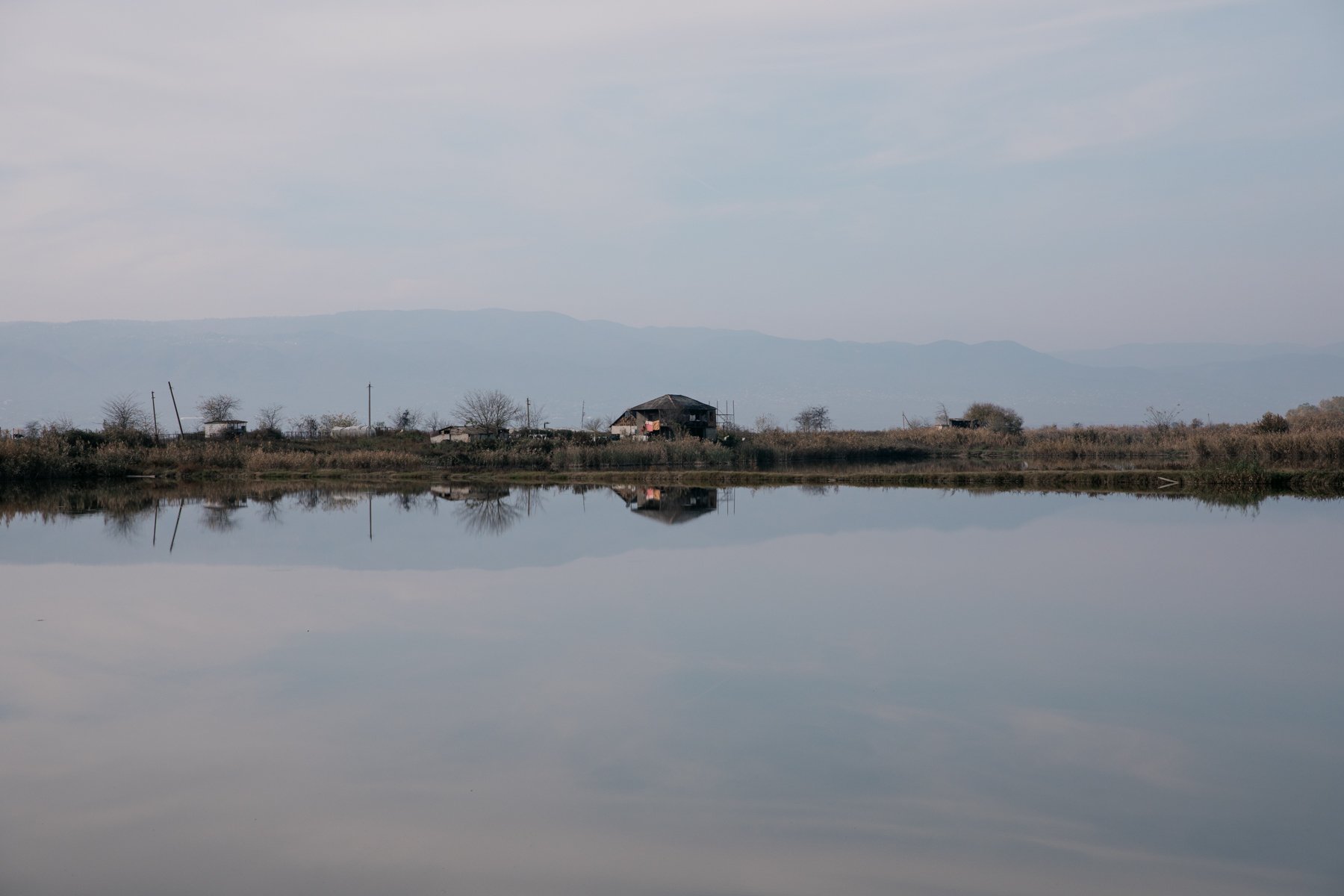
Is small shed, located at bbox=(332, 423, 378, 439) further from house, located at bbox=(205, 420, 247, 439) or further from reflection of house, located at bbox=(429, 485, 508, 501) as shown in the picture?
reflection of house, located at bbox=(429, 485, 508, 501)

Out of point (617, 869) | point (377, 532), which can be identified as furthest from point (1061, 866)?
point (377, 532)

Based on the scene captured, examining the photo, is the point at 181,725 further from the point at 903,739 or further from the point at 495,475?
the point at 495,475

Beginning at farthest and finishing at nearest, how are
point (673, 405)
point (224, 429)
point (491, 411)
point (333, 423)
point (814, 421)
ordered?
1. point (814, 421)
2. point (333, 423)
3. point (491, 411)
4. point (673, 405)
5. point (224, 429)

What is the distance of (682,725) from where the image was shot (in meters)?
7.72

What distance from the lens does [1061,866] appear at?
5.53m

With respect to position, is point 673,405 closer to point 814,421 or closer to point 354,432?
point 354,432

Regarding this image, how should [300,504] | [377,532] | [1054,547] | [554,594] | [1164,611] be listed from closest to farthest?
[1164,611] < [554,594] < [1054,547] < [377,532] < [300,504]

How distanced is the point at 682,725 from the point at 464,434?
4343 centimetres

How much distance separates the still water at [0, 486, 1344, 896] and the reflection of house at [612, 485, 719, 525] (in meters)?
6.94

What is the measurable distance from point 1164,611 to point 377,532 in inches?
551

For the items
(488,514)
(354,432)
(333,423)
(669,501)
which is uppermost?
(333,423)

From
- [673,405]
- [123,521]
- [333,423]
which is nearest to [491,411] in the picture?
[333,423]

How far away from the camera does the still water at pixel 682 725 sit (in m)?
5.67

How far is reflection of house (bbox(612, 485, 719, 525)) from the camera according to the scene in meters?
22.8
